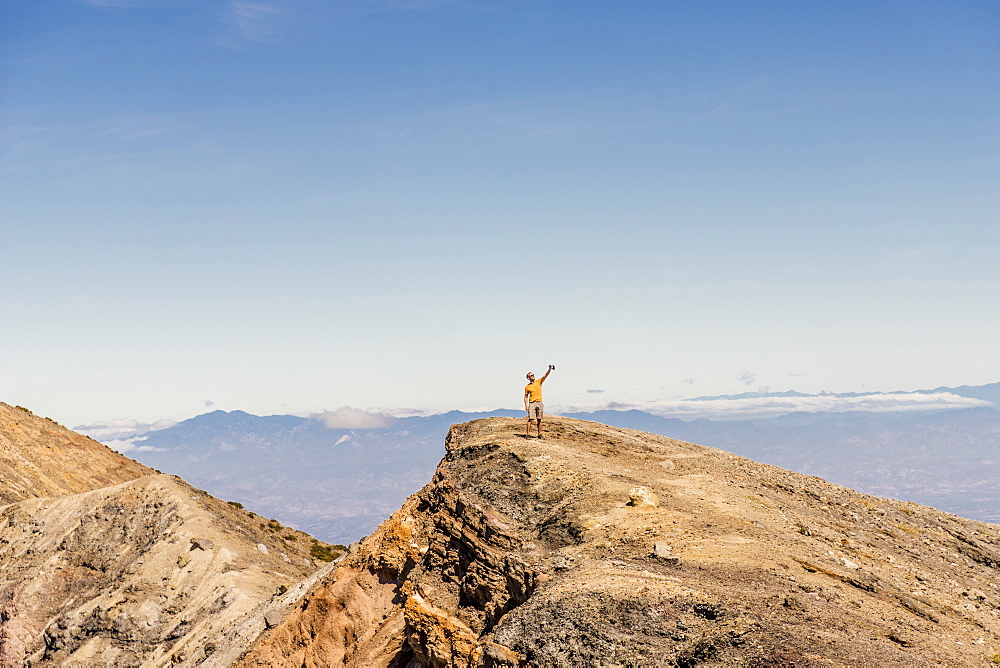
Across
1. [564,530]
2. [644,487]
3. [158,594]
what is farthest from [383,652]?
[158,594]

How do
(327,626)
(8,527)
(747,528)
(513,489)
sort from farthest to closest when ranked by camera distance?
(8,527)
(327,626)
(513,489)
(747,528)

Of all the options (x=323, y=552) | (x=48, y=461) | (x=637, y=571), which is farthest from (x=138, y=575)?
(x=637, y=571)

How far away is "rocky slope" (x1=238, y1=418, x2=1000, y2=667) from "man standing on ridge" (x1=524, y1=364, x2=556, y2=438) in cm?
90

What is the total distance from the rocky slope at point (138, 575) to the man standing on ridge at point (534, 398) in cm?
1377

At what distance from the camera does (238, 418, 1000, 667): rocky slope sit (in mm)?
14125

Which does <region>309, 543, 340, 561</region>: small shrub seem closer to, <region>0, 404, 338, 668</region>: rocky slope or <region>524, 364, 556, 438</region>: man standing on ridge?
<region>0, 404, 338, 668</region>: rocky slope

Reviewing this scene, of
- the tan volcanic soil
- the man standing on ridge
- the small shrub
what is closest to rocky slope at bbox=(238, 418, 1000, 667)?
the man standing on ridge

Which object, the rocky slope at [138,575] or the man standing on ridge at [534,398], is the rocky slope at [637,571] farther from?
the rocky slope at [138,575]

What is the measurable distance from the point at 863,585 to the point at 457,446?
17093mm

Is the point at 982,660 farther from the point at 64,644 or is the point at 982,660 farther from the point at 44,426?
the point at 44,426

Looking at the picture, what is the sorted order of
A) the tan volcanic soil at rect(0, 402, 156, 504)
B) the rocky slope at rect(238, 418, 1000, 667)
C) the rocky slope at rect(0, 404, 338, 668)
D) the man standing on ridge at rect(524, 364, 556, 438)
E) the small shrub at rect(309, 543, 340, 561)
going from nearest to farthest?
the rocky slope at rect(238, 418, 1000, 667), the man standing on ridge at rect(524, 364, 556, 438), the rocky slope at rect(0, 404, 338, 668), the small shrub at rect(309, 543, 340, 561), the tan volcanic soil at rect(0, 402, 156, 504)

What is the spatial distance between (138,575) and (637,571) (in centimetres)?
4049

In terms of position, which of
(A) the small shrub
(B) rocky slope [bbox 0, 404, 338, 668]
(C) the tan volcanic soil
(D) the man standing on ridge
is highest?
(D) the man standing on ridge

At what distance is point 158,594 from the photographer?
43.7 metres
